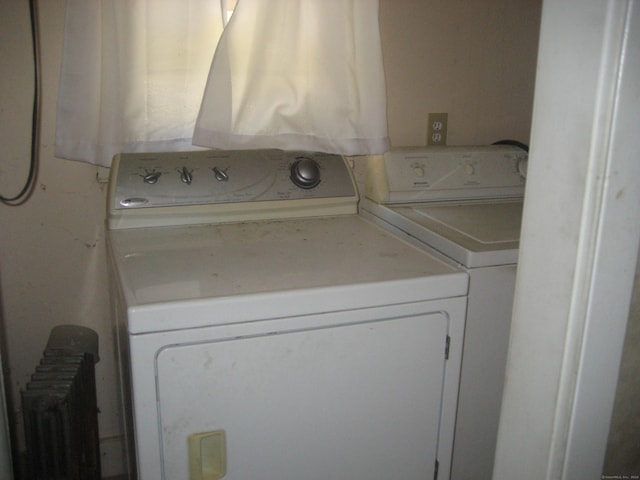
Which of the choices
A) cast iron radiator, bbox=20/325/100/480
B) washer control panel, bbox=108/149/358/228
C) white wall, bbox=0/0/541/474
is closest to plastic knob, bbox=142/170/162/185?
washer control panel, bbox=108/149/358/228

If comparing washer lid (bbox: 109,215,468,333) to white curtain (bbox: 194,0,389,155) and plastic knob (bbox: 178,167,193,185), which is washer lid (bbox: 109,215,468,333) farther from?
white curtain (bbox: 194,0,389,155)

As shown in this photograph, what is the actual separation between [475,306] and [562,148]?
70cm

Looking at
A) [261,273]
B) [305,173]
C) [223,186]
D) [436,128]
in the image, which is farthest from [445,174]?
[261,273]

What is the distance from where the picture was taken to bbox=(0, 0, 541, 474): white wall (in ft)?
4.52

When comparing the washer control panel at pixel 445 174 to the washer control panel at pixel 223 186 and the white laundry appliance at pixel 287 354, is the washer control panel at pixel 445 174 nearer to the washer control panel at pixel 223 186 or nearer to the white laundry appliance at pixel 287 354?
the washer control panel at pixel 223 186

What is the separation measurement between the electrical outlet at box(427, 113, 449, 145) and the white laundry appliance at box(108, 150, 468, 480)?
65 centimetres

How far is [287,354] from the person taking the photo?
3.12 ft

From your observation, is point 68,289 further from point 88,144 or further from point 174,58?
point 174,58

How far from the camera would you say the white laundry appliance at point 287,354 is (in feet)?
2.95

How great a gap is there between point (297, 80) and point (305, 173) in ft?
0.78

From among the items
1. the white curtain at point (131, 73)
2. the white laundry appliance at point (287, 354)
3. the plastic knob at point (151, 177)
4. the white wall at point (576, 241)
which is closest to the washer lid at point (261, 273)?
the white laundry appliance at point (287, 354)

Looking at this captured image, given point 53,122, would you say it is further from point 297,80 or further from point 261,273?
point 261,273

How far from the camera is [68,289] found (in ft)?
4.99

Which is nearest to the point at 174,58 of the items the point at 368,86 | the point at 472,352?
the point at 368,86
